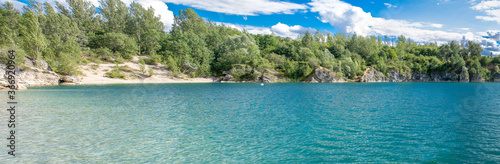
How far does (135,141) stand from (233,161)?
7.12m

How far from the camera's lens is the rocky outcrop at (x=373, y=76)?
122000 millimetres

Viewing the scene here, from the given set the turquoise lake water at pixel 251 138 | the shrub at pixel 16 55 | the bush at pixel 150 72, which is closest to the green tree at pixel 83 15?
the bush at pixel 150 72

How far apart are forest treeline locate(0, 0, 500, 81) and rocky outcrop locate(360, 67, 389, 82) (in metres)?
4.03

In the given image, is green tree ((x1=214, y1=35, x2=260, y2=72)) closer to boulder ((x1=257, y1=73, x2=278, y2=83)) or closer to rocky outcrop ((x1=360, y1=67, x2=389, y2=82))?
boulder ((x1=257, y1=73, x2=278, y2=83))

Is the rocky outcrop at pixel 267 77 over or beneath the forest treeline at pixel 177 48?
beneath

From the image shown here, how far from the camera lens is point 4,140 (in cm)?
1377

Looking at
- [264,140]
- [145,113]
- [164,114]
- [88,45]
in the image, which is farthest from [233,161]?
[88,45]

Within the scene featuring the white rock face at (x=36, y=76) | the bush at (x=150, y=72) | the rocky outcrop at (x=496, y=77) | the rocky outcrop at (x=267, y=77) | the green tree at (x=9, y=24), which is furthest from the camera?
the rocky outcrop at (x=496, y=77)

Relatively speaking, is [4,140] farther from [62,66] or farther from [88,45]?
[88,45]

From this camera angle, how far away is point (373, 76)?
12612 cm

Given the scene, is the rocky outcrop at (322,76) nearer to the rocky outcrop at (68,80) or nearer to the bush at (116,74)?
the bush at (116,74)

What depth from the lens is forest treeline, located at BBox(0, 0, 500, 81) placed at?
277 ft

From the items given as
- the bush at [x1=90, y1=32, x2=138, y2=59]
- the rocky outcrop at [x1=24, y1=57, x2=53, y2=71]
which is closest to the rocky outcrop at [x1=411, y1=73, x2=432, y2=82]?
the bush at [x1=90, y1=32, x2=138, y2=59]

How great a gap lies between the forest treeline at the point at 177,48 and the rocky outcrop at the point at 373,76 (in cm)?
403
